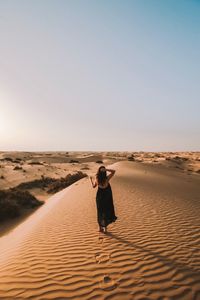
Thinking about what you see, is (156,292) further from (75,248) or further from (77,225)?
(77,225)

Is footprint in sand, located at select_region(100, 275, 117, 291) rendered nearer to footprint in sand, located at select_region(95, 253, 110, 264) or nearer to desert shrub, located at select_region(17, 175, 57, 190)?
footprint in sand, located at select_region(95, 253, 110, 264)

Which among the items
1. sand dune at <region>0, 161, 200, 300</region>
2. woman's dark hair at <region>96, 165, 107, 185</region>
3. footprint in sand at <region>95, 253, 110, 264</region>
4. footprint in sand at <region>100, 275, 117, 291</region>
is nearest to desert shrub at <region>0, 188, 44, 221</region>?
sand dune at <region>0, 161, 200, 300</region>

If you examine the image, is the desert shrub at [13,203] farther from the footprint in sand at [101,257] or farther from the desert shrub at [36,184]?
the footprint in sand at [101,257]

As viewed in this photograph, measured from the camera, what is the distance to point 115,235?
7727mm

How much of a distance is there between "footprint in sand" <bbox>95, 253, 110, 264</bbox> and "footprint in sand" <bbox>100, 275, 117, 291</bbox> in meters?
0.71

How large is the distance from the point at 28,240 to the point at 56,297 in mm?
3665

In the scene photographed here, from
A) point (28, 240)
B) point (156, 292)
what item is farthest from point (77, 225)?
point (156, 292)

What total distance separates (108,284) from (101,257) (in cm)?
117

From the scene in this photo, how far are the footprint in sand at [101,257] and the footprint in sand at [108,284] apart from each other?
71cm

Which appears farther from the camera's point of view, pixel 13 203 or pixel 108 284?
pixel 13 203

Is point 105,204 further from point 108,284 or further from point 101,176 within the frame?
point 108,284

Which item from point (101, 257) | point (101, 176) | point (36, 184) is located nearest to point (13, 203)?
point (36, 184)

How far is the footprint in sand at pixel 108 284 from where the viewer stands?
15.7 feet

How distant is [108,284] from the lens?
491 centimetres
